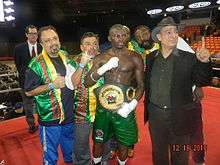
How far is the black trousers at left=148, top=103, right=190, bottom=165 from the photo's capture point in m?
2.52

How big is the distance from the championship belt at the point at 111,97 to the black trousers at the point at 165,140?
0.33 m

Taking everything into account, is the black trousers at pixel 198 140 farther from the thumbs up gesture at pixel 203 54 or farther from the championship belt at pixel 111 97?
the championship belt at pixel 111 97

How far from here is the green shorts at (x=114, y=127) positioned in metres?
2.94

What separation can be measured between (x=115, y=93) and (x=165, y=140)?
65 centimetres

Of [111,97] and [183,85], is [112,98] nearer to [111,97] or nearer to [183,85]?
[111,97]

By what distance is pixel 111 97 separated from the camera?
288cm

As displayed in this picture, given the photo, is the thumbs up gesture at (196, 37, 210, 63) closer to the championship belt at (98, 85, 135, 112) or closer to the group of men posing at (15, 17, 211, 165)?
the group of men posing at (15, 17, 211, 165)

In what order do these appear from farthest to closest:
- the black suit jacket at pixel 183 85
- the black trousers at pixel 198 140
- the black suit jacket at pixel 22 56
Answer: the black suit jacket at pixel 22 56 < the black trousers at pixel 198 140 < the black suit jacket at pixel 183 85

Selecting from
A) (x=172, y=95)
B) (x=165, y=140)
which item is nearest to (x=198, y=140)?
(x=165, y=140)

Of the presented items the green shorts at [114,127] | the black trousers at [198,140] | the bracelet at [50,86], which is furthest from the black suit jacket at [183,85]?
the bracelet at [50,86]

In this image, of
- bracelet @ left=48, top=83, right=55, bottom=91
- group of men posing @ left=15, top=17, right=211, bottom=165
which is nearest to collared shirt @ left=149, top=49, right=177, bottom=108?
group of men posing @ left=15, top=17, right=211, bottom=165

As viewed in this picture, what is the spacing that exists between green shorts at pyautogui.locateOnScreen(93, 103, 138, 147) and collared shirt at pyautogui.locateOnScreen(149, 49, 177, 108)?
1.45 feet

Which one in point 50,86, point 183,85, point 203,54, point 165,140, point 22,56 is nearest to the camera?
point 203,54

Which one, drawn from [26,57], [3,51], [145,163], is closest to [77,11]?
[3,51]
